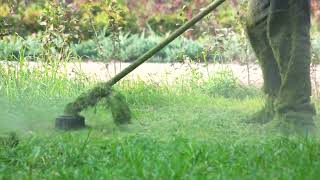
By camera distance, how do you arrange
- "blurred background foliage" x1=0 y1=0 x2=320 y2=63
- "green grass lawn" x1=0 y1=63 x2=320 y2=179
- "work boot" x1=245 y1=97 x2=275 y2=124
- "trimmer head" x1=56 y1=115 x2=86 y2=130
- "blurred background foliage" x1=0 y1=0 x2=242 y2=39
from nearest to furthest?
1. "green grass lawn" x1=0 y1=63 x2=320 y2=179
2. "trimmer head" x1=56 y1=115 x2=86 y2=130
3. "work boot" x1=245 y1=97 x2=275 y2=124
4. "blurred background foliage" x1=0 y1=0 x2=320 y2=63
5. "blurred background foliage" x1=0 y1=0 x2=242 y2=39

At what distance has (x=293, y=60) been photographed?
423 centimetres

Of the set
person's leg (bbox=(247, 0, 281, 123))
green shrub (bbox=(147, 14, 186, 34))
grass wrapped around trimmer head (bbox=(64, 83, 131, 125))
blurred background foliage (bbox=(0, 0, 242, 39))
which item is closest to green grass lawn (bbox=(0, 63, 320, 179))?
grass wrapped around trimmer head (bbox=(64, 83, 131, 125))

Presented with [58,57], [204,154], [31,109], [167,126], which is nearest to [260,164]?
[204,154]

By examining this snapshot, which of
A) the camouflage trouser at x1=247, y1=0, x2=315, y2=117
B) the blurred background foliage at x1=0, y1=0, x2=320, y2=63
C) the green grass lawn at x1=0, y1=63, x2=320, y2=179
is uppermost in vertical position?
the blurred background foliage at x1=0, y1=0, x2=320, y2=63

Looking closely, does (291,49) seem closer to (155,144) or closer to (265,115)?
(265,115)

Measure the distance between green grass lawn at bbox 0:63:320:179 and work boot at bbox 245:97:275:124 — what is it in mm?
99

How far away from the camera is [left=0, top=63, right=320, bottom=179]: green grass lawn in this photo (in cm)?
313

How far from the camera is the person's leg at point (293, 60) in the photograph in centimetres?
423

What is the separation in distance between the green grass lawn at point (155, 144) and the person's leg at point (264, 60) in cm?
19

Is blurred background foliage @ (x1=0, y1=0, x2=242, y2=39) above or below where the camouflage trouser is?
above

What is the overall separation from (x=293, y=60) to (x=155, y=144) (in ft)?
3.44

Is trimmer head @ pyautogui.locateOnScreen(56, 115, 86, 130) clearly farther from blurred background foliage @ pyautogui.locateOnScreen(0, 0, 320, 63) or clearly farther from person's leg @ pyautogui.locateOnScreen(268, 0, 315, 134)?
blurred background foliage @ pyautogui.locateOnScreen(0, 0, 320, 63)

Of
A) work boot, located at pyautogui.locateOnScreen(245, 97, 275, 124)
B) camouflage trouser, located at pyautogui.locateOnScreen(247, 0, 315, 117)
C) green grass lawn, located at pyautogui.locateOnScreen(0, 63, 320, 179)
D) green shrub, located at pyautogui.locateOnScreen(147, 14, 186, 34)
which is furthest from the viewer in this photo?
green shrub, located at pyautogui.locateOnScreen(147, 14, 186, 34)

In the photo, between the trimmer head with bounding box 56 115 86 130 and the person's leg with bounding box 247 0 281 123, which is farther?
the person's leg with bounding box 247 0 281 123
